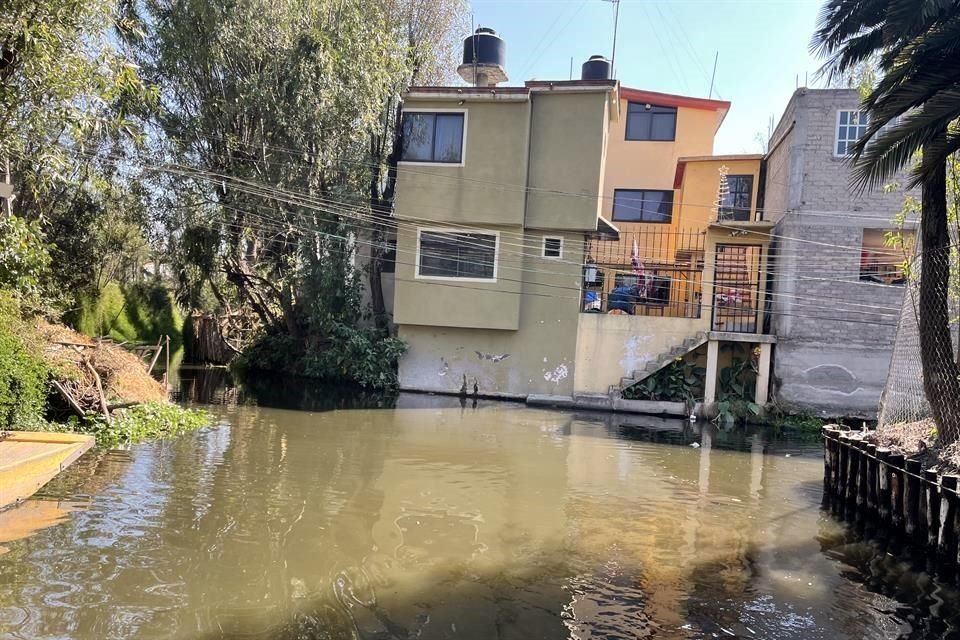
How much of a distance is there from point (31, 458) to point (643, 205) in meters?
24.8

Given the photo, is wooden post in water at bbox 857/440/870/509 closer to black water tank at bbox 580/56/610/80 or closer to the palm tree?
the palm tree

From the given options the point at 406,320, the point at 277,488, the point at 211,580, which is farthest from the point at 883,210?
the point at 211,580

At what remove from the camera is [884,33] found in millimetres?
9500

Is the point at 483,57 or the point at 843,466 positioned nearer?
the point at 843,466

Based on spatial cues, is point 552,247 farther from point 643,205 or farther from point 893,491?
point 893,491

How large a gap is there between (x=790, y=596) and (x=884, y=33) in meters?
7.68

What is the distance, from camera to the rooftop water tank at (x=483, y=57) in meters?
25.6

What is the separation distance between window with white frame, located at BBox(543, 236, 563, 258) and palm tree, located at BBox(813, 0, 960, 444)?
37.4 feet

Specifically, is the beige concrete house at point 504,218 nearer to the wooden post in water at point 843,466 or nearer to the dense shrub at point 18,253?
the wooden post in water at point 843,466

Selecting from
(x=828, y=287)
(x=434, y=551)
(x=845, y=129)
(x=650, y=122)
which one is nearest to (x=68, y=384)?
(x=434, y=551)

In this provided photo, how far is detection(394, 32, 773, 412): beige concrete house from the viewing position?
69.1 feet

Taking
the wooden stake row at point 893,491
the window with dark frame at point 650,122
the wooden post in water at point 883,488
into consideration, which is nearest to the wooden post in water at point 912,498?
the wooden stake row at point 893,491

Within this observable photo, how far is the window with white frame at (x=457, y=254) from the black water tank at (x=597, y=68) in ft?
35.9

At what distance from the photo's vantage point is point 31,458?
874 centimetres
